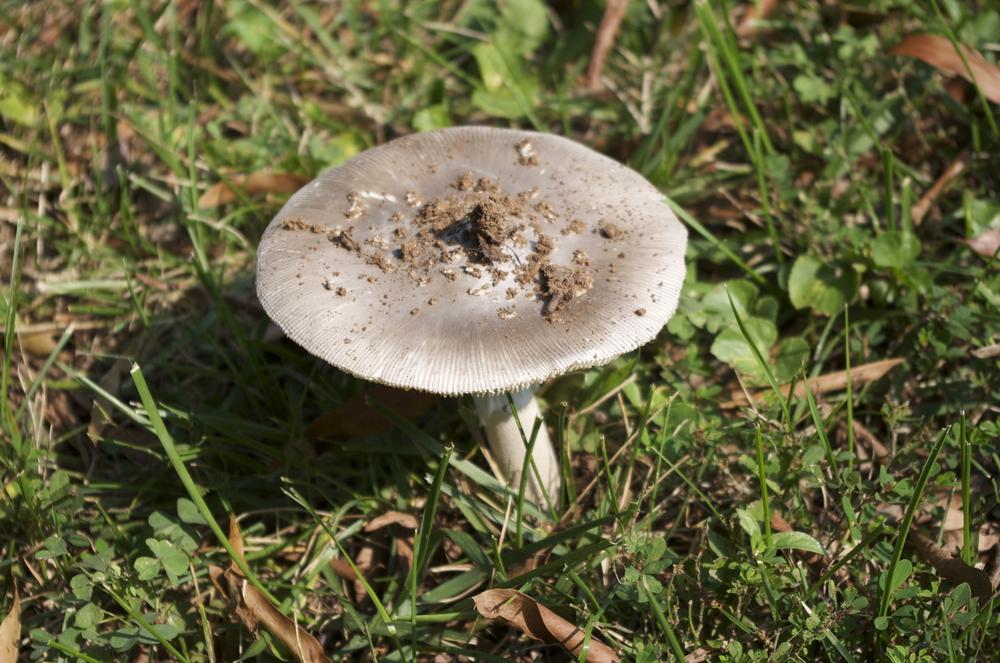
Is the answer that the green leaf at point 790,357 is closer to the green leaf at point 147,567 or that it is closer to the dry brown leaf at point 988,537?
the dry brown leaf at point 988,537

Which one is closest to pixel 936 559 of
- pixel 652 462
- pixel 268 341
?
pixel 652 462

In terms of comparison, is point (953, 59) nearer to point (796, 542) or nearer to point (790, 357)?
point (790, 357)

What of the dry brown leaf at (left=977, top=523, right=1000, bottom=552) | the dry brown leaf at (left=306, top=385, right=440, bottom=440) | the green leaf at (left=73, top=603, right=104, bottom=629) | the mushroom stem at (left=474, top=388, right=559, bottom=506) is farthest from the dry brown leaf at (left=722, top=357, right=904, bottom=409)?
the green leaf at (left=73, top=603, right=104, bottom=629)

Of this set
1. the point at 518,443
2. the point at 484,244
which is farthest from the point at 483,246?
the point at 518,443

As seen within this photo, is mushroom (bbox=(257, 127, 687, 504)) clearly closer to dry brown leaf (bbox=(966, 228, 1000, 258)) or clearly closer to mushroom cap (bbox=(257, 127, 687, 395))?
mushroom cap (bbox=(257, 127, 687, 395))

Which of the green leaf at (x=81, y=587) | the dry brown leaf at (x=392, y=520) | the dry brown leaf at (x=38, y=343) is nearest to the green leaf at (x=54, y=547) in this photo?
the green leaf at (x=81, y=587)

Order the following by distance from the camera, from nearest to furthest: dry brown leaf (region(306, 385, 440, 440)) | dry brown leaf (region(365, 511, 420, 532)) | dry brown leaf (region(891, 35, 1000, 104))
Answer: dry brown leaf (region(365, 511, 420, 532)), dry brown leaf (region(306, 385, 440, 440)), dry brown leaf (region(891, 35, 1000, 104))

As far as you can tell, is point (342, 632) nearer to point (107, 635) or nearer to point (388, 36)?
point (107, 635)
